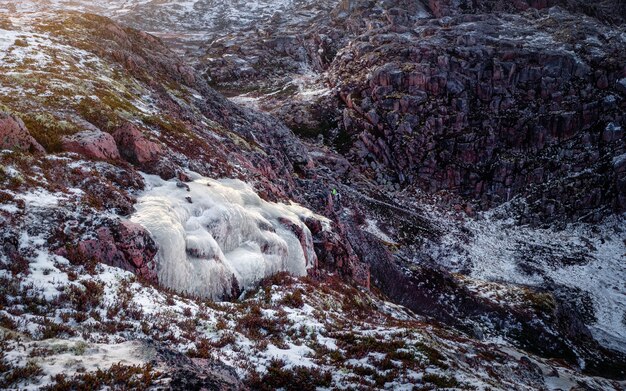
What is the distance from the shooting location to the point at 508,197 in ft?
257

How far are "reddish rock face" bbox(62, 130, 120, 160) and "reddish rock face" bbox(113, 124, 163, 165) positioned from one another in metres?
0.84

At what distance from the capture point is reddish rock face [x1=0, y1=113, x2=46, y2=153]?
55.1 ft

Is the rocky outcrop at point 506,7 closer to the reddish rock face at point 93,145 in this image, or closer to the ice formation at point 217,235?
the ice formation at point 217,235

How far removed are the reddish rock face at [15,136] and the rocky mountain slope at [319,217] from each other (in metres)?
0.13

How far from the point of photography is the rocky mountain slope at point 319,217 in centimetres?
1167

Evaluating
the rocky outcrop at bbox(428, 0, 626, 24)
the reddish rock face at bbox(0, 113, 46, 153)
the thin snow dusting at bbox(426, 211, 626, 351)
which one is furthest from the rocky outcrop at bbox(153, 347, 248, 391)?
the rocky outcrop at bbox(428, 0, 626, 24)

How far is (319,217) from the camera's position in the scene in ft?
101

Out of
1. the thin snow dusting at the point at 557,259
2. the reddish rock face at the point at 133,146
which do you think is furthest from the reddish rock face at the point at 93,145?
the thin snow dusting at the point at 557,259

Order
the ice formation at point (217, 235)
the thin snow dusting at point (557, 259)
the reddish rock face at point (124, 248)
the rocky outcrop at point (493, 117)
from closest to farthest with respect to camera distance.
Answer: the reddish rock face at point (124, 248) < the ice formation at point (217, 235) < the thin snow dusting at point (557, 259) < the rocky outcrop at point (493, 117)

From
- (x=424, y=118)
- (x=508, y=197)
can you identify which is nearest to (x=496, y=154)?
(x=508, y=197)

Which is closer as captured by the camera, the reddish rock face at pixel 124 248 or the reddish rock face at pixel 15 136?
the reddish rock face at pixel 124 248

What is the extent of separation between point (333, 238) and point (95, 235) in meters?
17.6

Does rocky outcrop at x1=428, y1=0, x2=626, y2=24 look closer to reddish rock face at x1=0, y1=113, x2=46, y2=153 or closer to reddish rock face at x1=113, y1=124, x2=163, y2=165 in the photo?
reddish rock face at x1=113, y1=124, x2=163, y2=165

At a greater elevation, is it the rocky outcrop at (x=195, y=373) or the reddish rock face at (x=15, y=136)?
the reddish rock face at (x=15, y=136)
